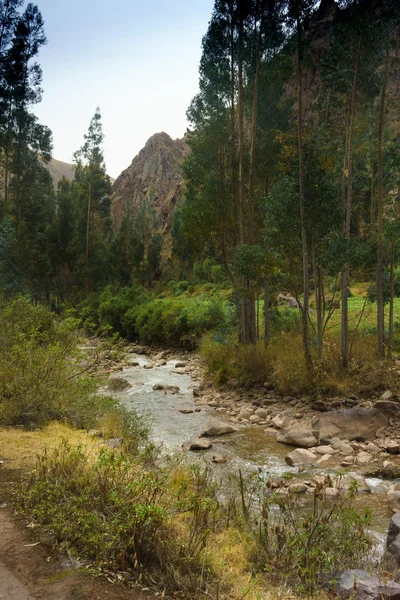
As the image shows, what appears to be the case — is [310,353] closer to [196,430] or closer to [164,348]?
[196,430]

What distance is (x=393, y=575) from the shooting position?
13.7 feet

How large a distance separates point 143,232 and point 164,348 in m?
46.1

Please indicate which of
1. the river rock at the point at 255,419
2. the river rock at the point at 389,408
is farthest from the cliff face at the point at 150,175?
the river rock at the point at 389,408

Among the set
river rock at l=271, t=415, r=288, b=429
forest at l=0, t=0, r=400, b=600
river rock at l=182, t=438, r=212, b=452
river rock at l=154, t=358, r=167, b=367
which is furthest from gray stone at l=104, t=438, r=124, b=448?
river rock at l=154, t=358, r=167, b=367

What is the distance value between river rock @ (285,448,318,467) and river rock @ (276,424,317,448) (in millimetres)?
855

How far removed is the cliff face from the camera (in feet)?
409

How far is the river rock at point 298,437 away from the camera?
1023 cm

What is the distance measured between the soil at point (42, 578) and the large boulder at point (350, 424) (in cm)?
756

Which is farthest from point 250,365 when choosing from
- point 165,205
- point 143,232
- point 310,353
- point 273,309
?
point 165,205

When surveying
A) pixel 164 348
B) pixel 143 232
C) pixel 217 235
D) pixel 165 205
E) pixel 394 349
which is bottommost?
pixel 164 348

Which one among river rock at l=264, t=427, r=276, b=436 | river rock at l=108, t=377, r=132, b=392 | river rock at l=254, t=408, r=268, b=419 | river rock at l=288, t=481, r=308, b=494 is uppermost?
river rock at l=288, t=481, r=308, b=494

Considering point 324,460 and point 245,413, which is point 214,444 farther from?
point 245,413

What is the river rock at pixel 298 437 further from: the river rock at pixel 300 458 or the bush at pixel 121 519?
the bush at pixel 121 519

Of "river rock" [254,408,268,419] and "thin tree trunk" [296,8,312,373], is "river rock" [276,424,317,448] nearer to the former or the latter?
"river rock" [254,408,268,419]
